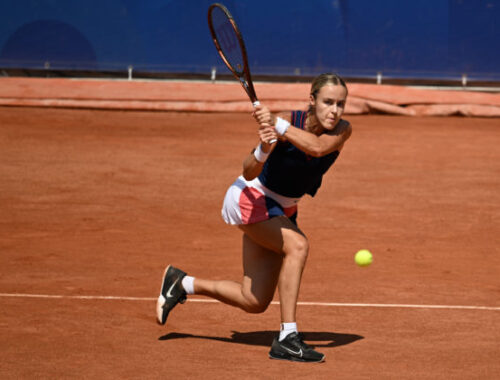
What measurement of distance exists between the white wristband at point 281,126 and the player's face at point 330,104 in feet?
0.84

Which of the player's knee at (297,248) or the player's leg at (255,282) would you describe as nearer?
the player's knee at (297,248)

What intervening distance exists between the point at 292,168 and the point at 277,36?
12182mm

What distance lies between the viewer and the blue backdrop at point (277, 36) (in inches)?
654

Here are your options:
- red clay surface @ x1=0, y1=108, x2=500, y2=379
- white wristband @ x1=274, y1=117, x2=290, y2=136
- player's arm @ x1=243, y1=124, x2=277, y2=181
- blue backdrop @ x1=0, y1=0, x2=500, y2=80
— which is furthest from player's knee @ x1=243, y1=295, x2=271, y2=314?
blue backdrop @ x1=0, y1=0, x2=500, y2=80

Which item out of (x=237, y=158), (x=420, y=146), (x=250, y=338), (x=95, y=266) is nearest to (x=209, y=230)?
(x=95, y=266)

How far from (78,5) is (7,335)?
12.5m

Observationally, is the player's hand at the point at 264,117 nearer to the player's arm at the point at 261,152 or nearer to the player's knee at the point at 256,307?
the player's arm at the point at 261,152

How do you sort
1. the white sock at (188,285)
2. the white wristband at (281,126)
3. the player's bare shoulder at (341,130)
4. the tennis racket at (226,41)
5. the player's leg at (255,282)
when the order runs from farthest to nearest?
the tennis racket at (226,41) < the white sock at (188,285) < the player's leg at (255,282) < the player's bare shoulder at (341,130) < the white wristband at (281,126)

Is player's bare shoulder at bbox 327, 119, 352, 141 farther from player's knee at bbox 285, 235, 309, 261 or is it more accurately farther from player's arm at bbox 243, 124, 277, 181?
player's knee at bbox 285, 235, 309, 261

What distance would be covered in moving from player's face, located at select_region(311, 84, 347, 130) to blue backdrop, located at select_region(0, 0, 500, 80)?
11.9 m

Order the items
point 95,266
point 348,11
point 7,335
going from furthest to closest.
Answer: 1. point 348,11
2. point 95,266
3. point 7,335

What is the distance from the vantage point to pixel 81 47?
1706 centimetres

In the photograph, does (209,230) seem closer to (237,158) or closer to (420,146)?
(237,158)

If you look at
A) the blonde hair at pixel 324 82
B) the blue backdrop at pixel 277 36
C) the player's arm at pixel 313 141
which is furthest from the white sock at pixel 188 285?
the blue backdrop at pixel 277 36
